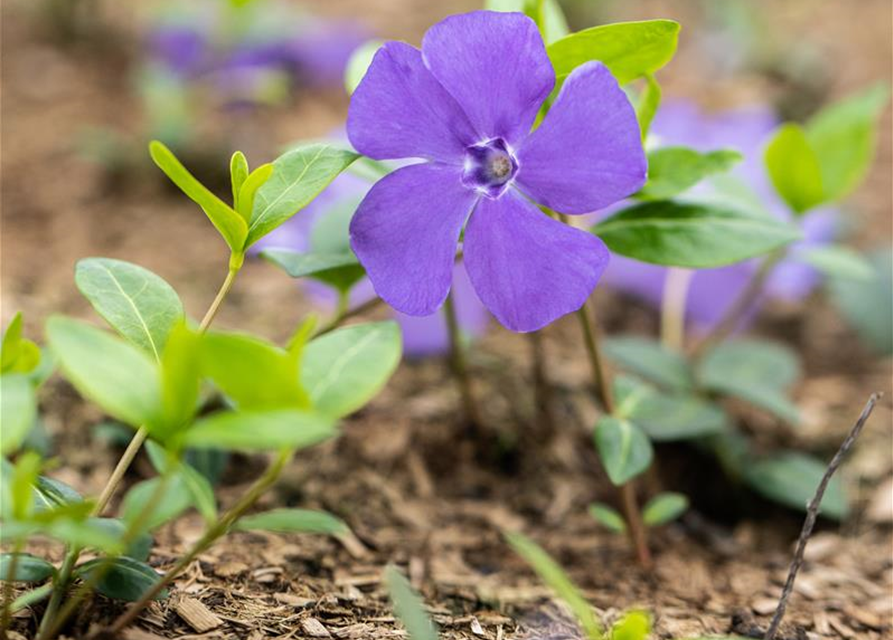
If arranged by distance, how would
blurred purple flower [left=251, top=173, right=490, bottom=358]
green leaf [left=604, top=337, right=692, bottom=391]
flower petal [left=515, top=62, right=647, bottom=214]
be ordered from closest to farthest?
1. flower petal [left=515, top=62, right=647, bottom=214]
2. green leaf [left=604, top=337, right=692, bottom=391]
3. blurred purple flower [left=251, top=173, right=490, bottom=358]

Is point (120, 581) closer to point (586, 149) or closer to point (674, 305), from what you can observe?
point (586, 149)

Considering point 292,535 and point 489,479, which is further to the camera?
point 489,479

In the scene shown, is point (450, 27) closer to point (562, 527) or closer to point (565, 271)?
point (565, 271)

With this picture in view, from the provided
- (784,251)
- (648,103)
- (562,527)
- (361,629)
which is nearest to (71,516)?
(361,629)

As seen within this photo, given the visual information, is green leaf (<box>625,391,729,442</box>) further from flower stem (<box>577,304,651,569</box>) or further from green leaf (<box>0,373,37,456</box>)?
green leaf (<box>0,373,37,456</box>)

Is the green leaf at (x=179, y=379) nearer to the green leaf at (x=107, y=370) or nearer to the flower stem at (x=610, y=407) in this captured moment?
the green leaf at (x=107, y=370)

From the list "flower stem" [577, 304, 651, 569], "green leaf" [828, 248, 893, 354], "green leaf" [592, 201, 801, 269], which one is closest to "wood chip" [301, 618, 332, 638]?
"flower stem" [577, 304, 651, 569]
